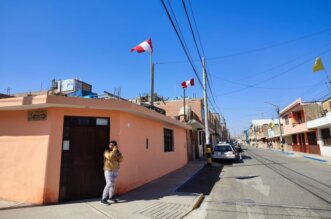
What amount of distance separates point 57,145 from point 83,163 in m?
0.99

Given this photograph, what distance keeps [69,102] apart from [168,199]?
439cm

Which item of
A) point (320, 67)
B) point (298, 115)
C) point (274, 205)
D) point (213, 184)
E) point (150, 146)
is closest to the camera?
point (274, 205)

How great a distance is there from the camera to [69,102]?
702cm

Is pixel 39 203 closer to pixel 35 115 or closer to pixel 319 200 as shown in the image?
pixel 35 115

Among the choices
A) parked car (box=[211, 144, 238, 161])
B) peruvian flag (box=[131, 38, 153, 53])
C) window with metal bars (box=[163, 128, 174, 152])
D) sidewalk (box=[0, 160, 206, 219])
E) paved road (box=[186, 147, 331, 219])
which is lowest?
paved road (box=[186, 147, 331, 219])

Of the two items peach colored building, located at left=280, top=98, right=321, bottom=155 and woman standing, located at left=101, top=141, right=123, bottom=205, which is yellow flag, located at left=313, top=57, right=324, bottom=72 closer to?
peach colored building, located at left=280, top=98, right=321, bottom=155

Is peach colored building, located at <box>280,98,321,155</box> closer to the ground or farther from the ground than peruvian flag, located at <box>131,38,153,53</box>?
closer to the ground

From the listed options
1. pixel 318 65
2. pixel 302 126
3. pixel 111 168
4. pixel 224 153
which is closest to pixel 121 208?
pixel 111 168

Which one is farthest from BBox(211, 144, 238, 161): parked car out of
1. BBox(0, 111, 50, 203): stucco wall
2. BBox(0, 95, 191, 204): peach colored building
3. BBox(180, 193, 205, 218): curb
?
BBox(0, 111, 50, 203): stucco wall

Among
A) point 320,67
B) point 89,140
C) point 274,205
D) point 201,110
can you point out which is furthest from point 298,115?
point 89,140

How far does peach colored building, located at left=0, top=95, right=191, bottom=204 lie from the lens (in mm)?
6953

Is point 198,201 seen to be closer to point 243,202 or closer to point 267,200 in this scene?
point 243,202

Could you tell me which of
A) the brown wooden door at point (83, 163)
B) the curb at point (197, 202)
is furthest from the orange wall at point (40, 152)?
the curb at point (197, 202)

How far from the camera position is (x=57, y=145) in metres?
7.14
